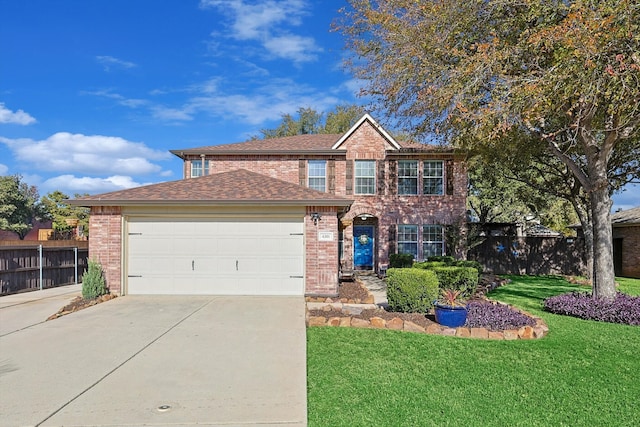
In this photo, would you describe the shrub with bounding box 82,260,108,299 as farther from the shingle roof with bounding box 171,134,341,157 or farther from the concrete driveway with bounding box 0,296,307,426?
the shingle roof with bounding box 171,134,341,157

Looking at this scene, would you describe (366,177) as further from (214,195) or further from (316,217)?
(214,195)

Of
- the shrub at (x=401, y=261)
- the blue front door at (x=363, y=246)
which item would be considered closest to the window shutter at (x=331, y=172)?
the blue front door at (x=363, y=246)

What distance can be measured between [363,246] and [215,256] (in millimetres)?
9002

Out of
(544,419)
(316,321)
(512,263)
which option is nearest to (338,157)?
(512,263)

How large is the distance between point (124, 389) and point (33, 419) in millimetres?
942

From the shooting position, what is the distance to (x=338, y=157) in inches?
728

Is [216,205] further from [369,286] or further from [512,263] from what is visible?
[512,263]

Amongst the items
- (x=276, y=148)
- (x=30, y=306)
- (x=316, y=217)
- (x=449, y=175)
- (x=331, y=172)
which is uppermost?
(x=276, y=148)

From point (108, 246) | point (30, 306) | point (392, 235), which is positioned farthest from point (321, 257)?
point (392, 235)

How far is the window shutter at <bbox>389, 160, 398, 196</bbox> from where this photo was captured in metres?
18.6

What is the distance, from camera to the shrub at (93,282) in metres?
10.7

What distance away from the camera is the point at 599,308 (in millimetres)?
9617


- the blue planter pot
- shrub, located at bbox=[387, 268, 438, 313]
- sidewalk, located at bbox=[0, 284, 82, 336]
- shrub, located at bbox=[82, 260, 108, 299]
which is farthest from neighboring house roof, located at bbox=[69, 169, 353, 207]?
the blue planter pot

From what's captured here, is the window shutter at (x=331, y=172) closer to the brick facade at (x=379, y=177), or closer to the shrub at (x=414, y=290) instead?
the brick facade at (x=379, y=177)
